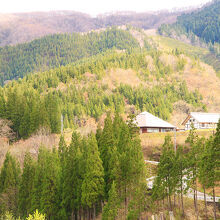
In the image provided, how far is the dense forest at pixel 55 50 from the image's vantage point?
17075cm

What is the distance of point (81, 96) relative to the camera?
82.8 metres

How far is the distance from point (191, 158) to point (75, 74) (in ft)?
242

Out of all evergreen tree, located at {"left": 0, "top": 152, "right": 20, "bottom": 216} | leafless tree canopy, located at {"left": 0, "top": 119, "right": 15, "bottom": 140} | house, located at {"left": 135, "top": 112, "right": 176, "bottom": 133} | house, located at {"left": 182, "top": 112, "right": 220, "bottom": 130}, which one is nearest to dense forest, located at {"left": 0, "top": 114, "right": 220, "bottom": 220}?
evergreen tree, located at {"left": 0, "top": 152, "right": 20, "bottom": 216}

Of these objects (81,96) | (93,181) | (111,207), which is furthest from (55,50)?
(111,207)

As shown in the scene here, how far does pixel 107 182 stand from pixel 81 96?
2077 inches

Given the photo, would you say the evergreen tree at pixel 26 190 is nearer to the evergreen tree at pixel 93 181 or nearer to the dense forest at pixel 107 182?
the dense forest at pixel 107 182

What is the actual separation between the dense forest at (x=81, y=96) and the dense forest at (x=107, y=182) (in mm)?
20981

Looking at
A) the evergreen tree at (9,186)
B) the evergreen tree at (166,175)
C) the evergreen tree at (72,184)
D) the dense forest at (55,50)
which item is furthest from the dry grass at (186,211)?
the dense forest at (55,50)

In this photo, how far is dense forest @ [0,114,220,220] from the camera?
2823 centimetres

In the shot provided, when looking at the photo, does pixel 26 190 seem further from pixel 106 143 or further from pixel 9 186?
pixel 106 143

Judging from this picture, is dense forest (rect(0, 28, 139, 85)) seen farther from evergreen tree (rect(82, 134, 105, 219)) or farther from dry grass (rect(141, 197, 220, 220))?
dry grass (rect(141, 197, 220, 220))

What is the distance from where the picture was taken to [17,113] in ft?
188

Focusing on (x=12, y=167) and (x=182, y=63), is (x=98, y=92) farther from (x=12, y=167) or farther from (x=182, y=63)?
(x=12, y=167)

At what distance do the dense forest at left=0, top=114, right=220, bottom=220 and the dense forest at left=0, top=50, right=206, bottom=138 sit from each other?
20981mm
